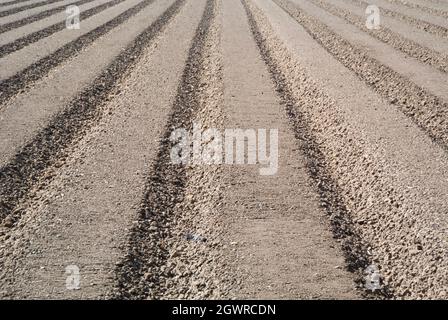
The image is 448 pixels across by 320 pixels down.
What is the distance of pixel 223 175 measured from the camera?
5230mm

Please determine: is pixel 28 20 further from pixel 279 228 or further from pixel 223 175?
pixel 279 228

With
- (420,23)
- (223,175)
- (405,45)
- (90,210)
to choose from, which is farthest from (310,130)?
(420,23)

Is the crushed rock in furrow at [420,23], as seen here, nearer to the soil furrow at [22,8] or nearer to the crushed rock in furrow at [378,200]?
the crushed rock in furrow at [378,200]

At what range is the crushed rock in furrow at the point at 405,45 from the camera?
9.94 metres

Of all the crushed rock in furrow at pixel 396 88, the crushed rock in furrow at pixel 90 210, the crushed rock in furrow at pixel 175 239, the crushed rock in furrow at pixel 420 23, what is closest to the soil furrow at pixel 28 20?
the crushed rock in furrow at pixel 90 210

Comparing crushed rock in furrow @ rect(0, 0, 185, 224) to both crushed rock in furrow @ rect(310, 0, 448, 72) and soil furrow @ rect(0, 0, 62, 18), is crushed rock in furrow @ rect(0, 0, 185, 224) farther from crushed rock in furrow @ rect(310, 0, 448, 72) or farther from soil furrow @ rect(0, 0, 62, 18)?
soil furrow @ rect(0, 0, 62, 18)

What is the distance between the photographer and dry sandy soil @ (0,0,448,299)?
12.3ft

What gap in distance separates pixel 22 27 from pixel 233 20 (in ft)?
19.6

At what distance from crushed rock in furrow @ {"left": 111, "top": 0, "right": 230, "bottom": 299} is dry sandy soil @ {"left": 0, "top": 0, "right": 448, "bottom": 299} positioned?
2 centimetres

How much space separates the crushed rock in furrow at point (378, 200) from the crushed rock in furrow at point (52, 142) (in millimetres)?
2916

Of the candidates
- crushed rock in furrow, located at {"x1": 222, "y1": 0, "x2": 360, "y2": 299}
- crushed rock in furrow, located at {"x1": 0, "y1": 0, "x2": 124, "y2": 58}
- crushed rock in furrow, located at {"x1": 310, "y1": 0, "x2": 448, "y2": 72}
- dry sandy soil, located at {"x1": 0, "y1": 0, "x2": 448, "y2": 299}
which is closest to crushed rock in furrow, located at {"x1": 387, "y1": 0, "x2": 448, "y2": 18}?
crushed rock in furrow, located at {"x1": 310, "y1": 0, "x2": 448, "y2": 72}

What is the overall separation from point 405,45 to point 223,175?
788 centimetres
